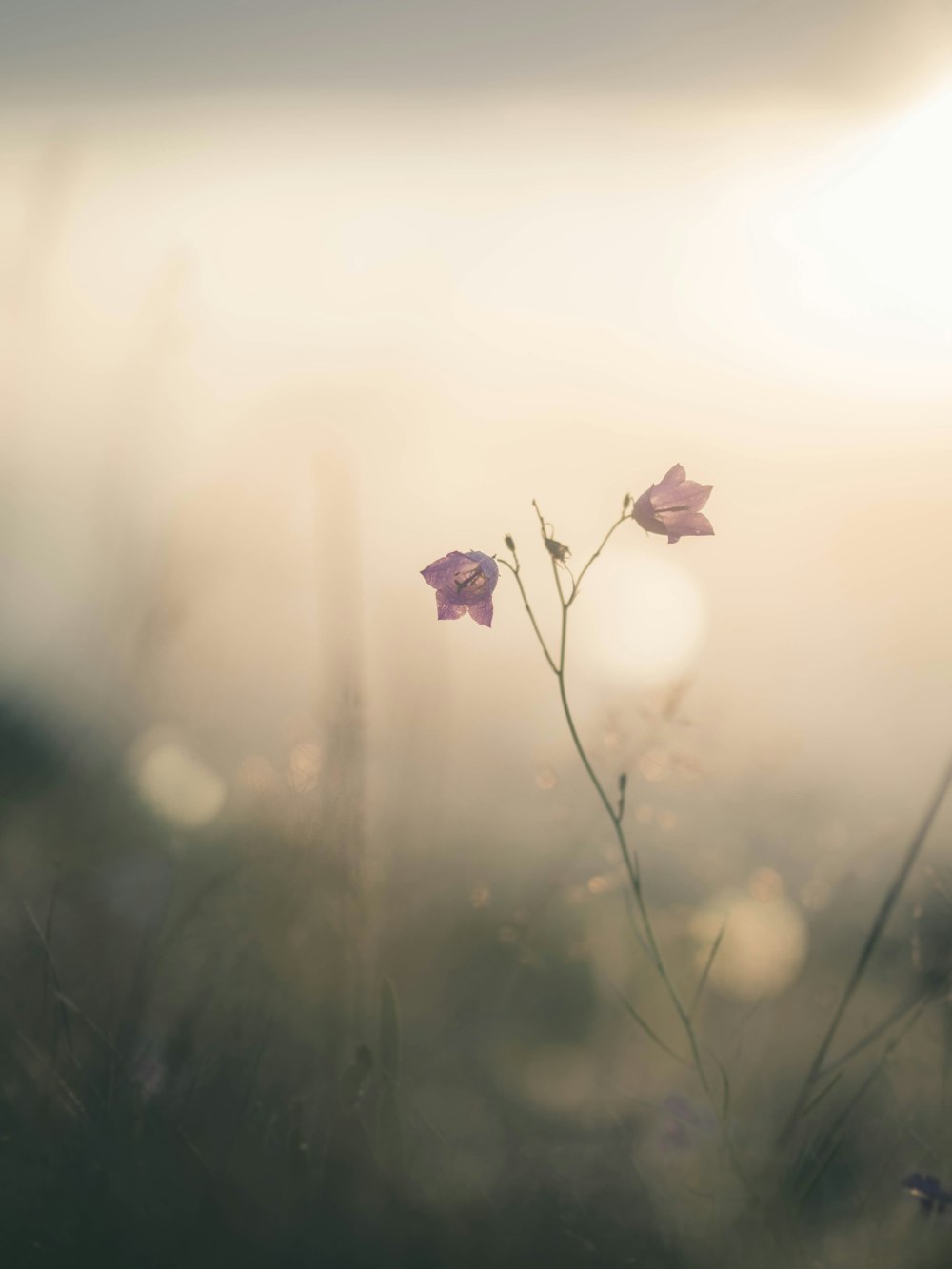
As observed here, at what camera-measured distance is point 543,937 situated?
6.23 feet

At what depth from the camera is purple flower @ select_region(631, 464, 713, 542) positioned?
5.91 ft

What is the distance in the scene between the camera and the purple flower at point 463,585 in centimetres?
181

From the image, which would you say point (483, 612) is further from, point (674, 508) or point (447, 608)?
point (674, 508)

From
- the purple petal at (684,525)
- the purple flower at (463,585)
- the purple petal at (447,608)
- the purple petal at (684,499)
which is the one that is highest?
the purple petal at (684,499)

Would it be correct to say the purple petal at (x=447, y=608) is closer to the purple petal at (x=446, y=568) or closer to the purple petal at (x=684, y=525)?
the purple petal at (x=446, y=568)

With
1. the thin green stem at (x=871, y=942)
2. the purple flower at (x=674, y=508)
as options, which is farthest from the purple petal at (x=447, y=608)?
the thin green stem at (x=871, y=942)

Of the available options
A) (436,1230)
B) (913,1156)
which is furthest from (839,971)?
(436,1230)

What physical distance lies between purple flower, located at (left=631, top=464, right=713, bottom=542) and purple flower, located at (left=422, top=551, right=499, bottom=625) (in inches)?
11.8

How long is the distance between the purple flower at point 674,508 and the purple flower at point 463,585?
0.30 meters

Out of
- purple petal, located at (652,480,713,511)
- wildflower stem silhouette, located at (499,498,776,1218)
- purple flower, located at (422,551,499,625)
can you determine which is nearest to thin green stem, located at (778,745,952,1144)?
wildflower stem silhouette, located at (499,498,776,1218)

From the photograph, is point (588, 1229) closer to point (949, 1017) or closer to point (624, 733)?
point (949, 1017)

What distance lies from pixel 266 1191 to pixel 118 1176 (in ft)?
0.66

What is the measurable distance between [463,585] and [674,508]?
41 centimetres

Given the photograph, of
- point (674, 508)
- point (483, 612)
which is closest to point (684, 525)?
point (674, 508)
